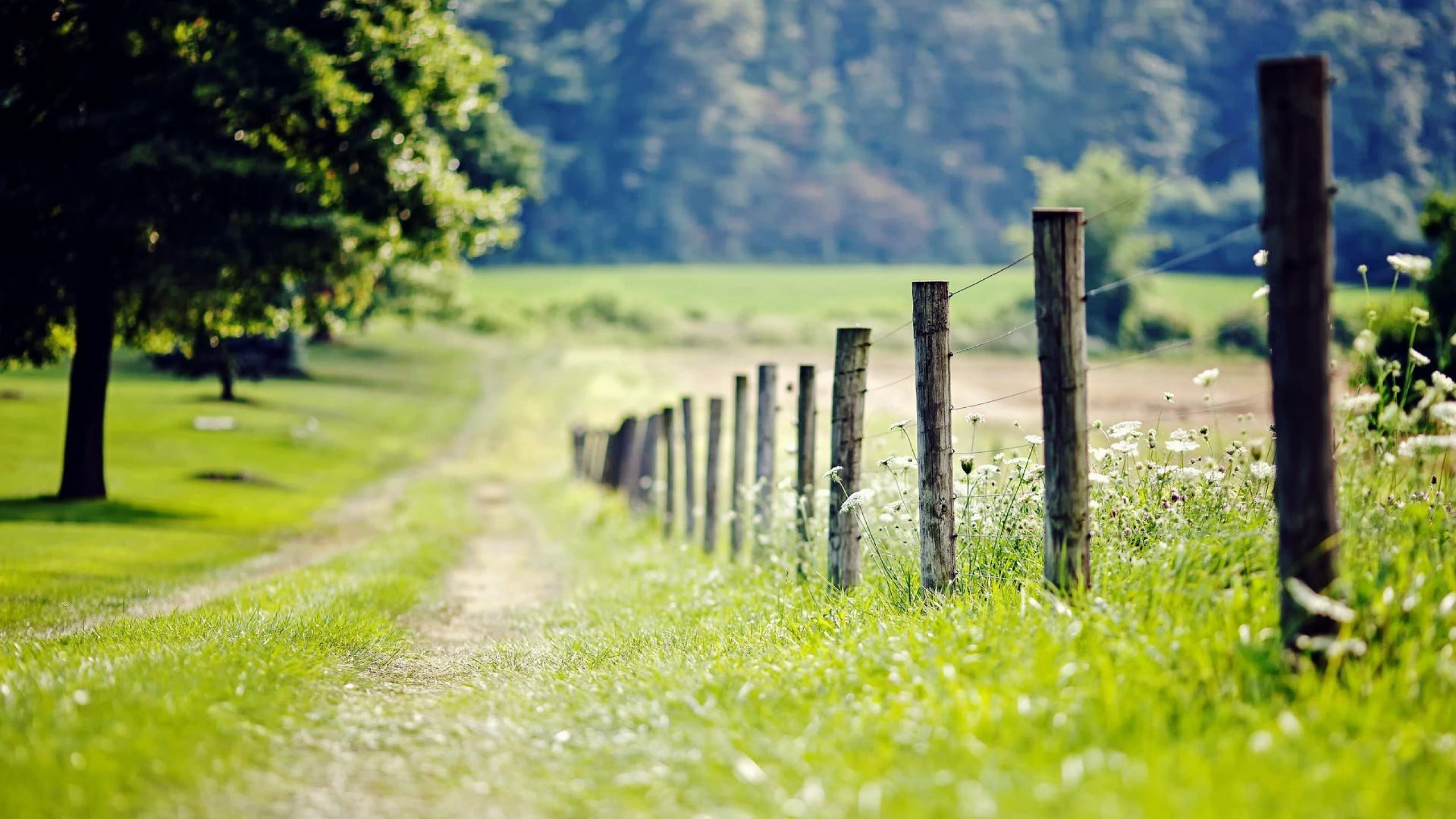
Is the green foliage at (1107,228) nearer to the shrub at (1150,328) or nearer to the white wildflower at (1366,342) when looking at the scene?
the shrub at (1150,328)

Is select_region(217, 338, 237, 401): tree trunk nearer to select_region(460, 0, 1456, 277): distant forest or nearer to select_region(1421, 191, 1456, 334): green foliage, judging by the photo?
select_region(1421, 191, 1456, 334): green foliage

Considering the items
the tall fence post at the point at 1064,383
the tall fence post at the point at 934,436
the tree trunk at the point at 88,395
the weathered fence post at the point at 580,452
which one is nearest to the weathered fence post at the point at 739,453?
the tall fence post at the point at 934,436

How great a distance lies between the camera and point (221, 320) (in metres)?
21.2

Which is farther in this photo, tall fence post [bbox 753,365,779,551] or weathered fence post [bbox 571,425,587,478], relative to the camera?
weathered fence post [bbox 571,425,587,478]

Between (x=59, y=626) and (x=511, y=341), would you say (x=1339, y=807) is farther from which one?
(x=511, y=341)

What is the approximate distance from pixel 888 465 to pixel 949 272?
12529cm

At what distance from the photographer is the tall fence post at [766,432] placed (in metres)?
13.3

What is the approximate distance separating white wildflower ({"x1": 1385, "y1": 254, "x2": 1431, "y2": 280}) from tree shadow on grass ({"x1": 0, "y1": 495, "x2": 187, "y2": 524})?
64.5 ft

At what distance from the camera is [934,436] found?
7.88 meters

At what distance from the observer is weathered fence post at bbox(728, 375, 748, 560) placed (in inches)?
571

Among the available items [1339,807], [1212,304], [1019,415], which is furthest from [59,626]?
[1212,304]

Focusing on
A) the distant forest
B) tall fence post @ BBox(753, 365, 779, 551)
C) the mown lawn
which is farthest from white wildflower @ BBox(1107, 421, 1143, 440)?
the distant forest

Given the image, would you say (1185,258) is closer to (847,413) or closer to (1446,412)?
(1446,412)

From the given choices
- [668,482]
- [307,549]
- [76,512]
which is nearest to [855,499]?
[668,482]
